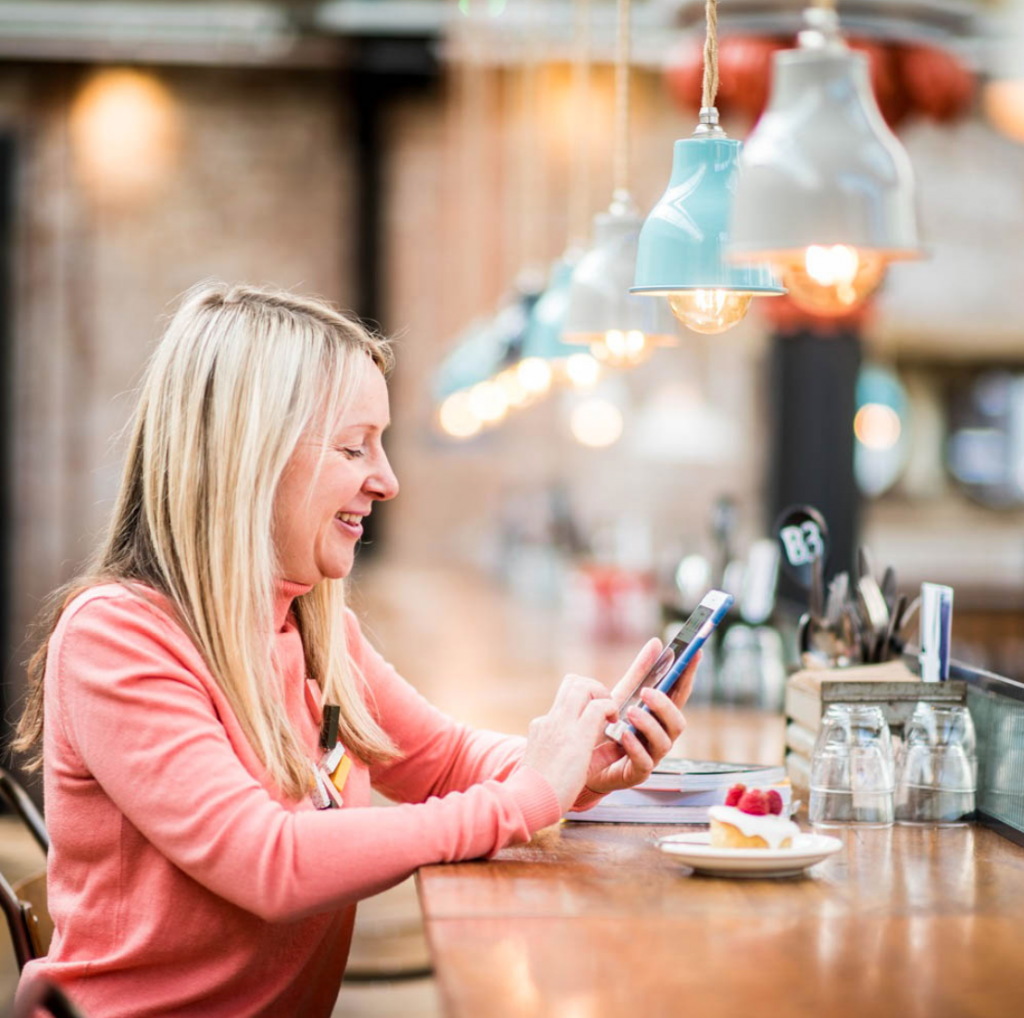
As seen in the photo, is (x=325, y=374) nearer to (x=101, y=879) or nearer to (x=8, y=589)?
(x=101, y=879)

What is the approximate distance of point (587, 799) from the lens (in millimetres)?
2086

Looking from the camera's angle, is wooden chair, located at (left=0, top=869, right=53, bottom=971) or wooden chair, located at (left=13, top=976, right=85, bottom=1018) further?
wooden chair, located at (left=0, top=869, right=53, bottom=971)

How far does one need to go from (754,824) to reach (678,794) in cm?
38

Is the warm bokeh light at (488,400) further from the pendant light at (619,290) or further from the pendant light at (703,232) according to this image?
the pendant light at (703,232)

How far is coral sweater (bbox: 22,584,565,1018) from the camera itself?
165cm

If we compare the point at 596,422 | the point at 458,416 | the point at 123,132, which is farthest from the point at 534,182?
the point at 458,416

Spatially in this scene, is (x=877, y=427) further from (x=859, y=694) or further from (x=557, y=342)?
(x=859, y=694)

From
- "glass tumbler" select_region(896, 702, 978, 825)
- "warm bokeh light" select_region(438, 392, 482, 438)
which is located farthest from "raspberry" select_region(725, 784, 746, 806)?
"warm bokeh light" select_region(438, 392, 482, 438)

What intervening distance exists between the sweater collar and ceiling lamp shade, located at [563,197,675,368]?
87 cm

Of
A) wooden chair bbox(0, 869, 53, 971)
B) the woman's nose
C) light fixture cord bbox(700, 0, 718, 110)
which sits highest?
light fixture cord bbox(700, 0, 718, 110)

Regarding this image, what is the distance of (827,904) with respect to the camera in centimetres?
170

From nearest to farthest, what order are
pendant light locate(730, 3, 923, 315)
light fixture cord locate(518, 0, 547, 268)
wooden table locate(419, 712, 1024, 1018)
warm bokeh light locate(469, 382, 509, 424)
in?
wooden table locate(419, 712, 1024, 1018)
pendant light locate(730, 3, 923, 315)
warm bokeh light locate(469, 382, 509, 424)
light fixture cord locate(518, 0, 547, 268)

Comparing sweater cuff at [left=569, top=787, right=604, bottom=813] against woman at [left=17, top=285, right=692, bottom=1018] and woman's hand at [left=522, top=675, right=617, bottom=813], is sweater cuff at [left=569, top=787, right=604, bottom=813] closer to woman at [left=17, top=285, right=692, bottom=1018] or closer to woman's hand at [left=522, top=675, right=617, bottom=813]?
woman at [left=17, top=285, right=692, bottom=1018]

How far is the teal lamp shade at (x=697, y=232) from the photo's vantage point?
1988 millimetres
